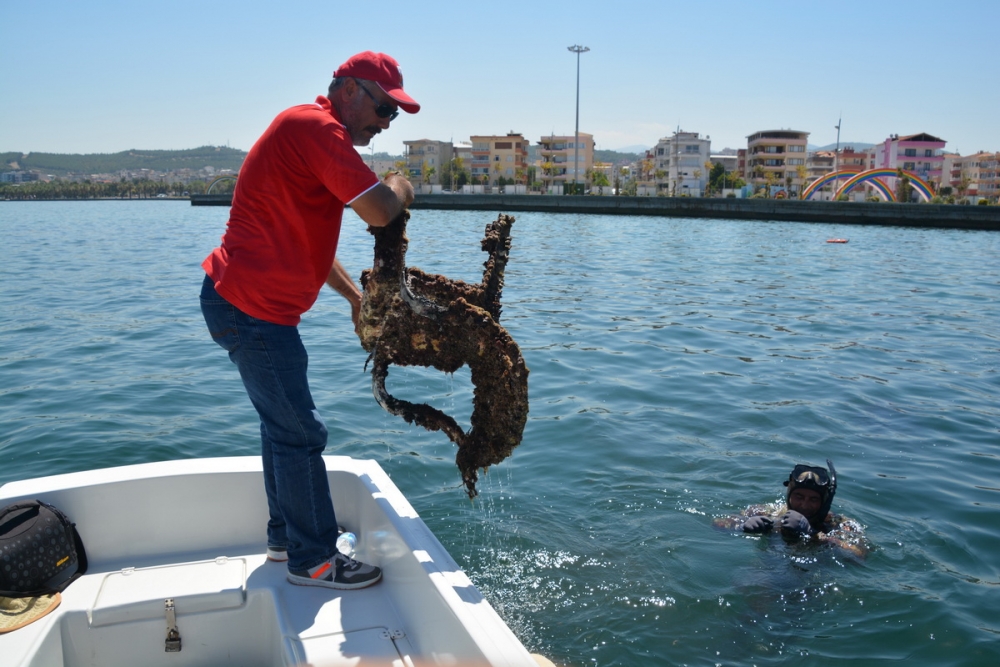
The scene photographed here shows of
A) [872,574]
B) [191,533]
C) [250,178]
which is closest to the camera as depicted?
[250,178]

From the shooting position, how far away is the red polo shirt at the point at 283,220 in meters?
2.79

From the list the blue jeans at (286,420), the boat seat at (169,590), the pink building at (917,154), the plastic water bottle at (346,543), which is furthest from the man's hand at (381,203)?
the pink building at (917,154)

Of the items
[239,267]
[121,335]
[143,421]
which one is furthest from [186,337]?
[239,267]

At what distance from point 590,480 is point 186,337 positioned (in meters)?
7.69

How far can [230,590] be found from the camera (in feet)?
10.7

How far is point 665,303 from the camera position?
15.7 m

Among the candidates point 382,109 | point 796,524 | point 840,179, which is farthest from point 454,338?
point 840,179

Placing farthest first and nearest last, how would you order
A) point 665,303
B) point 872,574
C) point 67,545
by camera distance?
point 665,303 < point 872,574 < point 67,545

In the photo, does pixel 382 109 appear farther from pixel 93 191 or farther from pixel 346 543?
pixel 93 191

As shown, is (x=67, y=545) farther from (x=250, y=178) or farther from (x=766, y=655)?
(x=766, y=655)

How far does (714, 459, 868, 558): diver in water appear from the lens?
5289 millimetres

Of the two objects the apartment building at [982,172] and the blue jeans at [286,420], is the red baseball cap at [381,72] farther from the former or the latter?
the apartment building at [982,172]

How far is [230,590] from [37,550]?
774 millimetres

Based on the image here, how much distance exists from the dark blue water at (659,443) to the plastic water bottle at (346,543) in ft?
4.18
